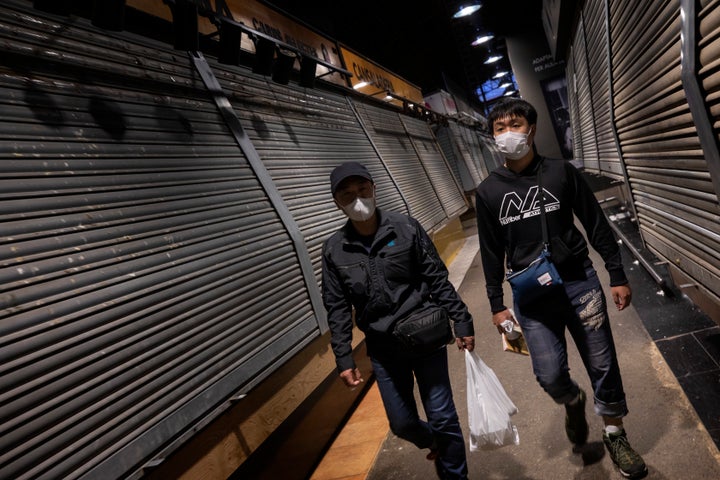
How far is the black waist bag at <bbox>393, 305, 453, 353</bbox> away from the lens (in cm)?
240

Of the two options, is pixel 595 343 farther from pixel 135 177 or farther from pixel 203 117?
pixel 203 117

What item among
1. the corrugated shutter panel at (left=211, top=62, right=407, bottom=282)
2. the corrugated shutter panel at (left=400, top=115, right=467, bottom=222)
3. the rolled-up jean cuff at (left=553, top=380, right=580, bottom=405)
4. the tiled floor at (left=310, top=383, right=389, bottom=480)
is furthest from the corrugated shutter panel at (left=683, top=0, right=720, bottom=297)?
the corrugated shutter panel at (left=400, top=115, right=467, bottom=222)

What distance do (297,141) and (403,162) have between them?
153 inches

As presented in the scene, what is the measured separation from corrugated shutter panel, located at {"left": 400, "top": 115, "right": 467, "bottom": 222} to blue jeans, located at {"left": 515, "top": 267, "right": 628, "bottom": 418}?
6900mm

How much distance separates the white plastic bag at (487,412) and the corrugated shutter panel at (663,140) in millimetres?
1624

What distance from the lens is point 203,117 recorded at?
358 centimetres

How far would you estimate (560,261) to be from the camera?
238 centimetres

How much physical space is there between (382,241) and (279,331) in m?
1.31

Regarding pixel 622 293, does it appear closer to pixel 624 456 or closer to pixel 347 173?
pixel 624 456

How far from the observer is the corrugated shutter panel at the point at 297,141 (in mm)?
4133

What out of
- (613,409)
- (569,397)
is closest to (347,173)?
(569,397)

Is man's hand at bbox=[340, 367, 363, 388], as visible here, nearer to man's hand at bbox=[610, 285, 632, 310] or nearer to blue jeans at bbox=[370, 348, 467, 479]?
blue jeans at bbox=[370, 348, 467, 479]

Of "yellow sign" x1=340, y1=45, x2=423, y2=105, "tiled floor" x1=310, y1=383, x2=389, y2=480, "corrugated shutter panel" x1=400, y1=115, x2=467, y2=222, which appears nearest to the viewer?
"tiled floor" x1=310, y1=383, x2=389, y2=480

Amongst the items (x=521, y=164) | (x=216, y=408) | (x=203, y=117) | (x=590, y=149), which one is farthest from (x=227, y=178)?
(x=590, y=149)
